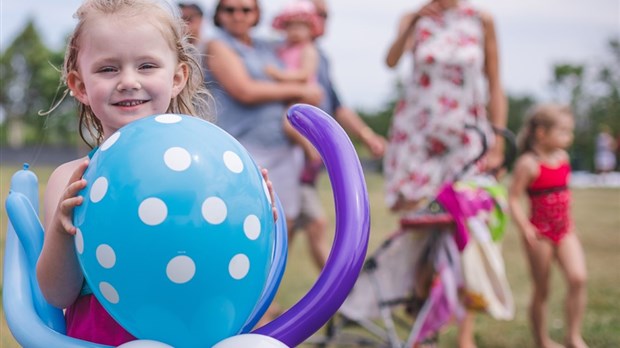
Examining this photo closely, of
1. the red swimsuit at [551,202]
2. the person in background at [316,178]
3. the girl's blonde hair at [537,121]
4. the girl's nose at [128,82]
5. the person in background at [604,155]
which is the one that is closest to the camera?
the girl's nose at [128,82]

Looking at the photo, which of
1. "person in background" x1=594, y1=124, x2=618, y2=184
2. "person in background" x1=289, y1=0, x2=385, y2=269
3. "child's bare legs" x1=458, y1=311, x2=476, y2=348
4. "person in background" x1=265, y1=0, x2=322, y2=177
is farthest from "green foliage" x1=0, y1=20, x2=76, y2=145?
"child's bare legs" x1=458, y1=311, x2=476, y2=348

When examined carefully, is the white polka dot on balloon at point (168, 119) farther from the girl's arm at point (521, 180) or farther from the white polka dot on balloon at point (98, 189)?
the girl's arm at point (521, 180)

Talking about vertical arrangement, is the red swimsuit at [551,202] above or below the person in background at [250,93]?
below

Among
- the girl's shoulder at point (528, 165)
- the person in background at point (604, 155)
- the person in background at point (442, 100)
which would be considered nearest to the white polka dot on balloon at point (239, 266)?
the person in background at point (442, 100)

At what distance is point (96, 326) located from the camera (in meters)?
1.64

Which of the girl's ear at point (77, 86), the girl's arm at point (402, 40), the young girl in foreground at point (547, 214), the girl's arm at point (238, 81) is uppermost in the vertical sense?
the girl's ear at point (77, 86)

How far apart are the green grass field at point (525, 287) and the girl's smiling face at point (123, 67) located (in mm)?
664

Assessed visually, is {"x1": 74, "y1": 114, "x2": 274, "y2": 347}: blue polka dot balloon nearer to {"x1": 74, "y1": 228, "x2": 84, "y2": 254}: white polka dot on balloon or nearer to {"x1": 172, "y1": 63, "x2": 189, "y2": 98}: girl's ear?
{"x1": 74, "y1": 228, "x2": 84, "y2": 254}: white polka dot on balloon

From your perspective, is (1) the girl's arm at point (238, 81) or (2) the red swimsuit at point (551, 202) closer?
(1) the girl's arm at point (238, 81)

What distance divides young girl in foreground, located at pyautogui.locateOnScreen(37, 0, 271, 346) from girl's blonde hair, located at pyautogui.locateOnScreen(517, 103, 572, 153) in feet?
10.1

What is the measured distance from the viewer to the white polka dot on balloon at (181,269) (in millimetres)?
1338

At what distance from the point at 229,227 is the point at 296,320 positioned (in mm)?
280

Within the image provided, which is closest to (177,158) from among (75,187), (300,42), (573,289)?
(75,187)

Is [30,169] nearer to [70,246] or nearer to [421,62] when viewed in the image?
[70,246]
